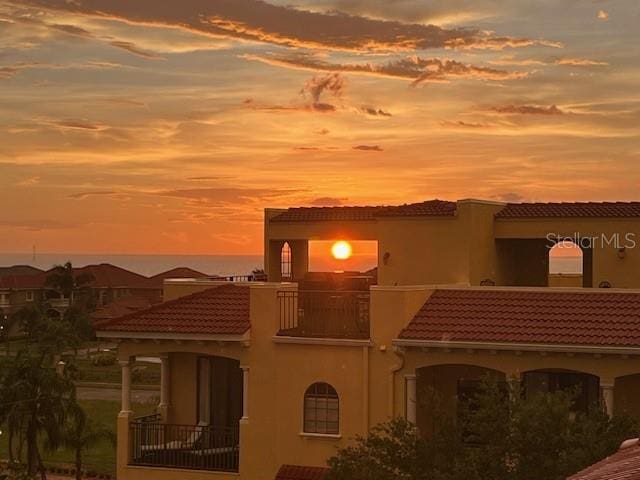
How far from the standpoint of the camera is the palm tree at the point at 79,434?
139 feet

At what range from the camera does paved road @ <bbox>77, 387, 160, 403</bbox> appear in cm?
6781

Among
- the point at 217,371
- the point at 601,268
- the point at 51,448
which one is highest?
the point at 601,268

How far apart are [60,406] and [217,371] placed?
45.1ft

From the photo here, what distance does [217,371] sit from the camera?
2934 cm

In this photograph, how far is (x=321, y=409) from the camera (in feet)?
88.8

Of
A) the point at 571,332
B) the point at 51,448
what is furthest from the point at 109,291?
the point at 571,332

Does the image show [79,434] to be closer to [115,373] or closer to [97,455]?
[97,455]

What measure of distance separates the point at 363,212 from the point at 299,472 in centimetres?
1250

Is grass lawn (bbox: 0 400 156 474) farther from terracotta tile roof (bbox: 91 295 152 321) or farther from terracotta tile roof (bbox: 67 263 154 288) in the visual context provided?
terracotta tile roof (bbox: 67 263 154 288)

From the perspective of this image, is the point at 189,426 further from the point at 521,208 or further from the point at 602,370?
the point at 521,208

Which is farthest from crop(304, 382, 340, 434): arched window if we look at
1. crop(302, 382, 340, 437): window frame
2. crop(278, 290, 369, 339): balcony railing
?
crop(278, 290, 369, 339): balcony railing

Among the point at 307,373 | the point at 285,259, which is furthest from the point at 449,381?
the point at 285,259

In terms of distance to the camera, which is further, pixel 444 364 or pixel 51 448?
pixel 51 448

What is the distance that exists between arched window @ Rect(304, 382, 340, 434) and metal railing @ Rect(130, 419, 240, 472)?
6.18 feet
